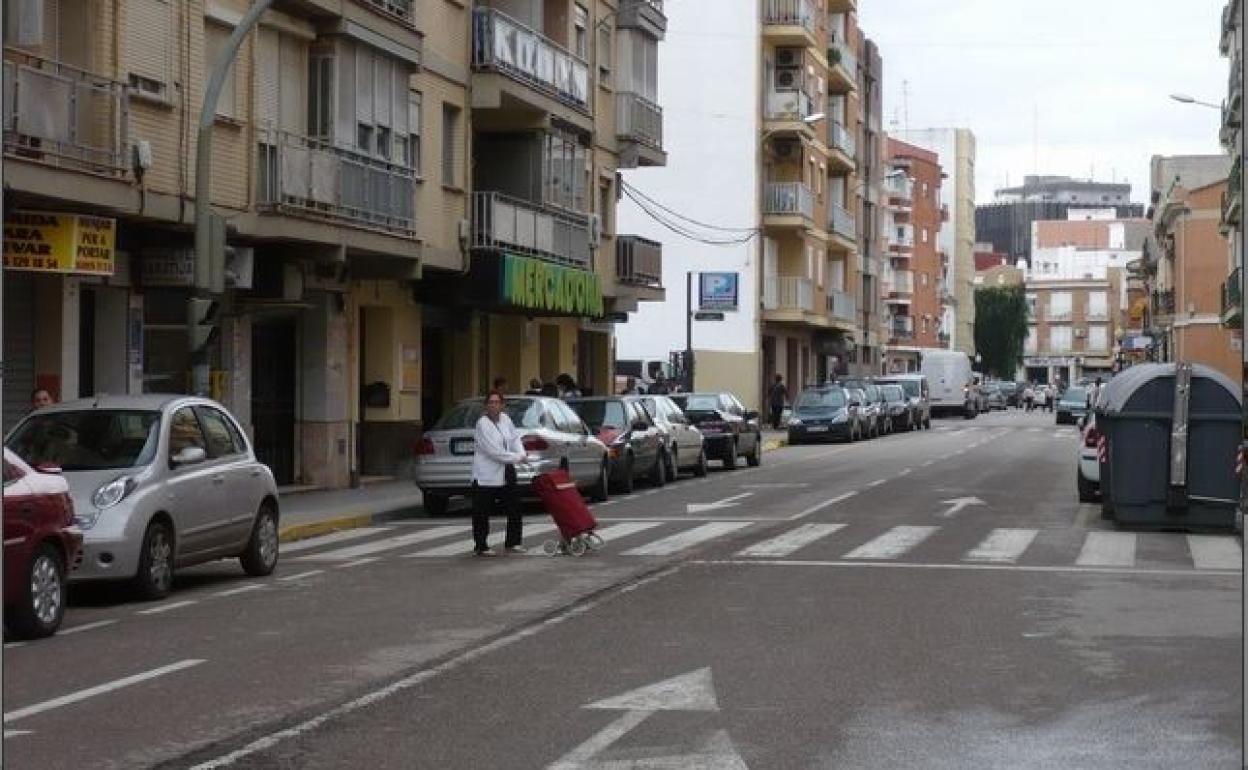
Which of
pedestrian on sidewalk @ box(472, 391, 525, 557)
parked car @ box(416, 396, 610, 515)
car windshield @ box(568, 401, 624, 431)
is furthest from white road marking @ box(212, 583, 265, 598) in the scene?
car windshield @ box(568, 401, 624, 431)

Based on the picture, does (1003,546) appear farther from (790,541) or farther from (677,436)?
(677,436)

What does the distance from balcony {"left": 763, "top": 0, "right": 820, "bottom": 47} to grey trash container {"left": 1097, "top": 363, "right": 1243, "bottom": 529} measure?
156 ft

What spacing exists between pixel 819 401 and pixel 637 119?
12.0 meters

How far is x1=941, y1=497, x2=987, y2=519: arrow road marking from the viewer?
23859 mm

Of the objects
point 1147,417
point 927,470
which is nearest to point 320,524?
point 1147,417

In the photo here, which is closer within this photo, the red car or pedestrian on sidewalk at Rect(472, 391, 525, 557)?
the red car

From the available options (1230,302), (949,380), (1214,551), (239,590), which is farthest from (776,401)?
(239,590)

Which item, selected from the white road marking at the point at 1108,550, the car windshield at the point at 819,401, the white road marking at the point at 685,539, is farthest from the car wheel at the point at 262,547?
the car windshield at the point at 819,401

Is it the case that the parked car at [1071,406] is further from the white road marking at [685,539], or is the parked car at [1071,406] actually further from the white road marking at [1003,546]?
the white road marking at [1003,546]

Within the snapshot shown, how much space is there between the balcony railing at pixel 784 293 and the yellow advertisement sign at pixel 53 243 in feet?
154

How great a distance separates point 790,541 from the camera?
1978cm

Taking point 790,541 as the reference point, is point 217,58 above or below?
above

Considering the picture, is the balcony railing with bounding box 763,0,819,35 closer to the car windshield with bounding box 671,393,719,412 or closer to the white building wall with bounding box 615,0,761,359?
the white building wall with bounding box 615,0,761,359

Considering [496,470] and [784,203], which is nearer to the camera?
[496,470]
